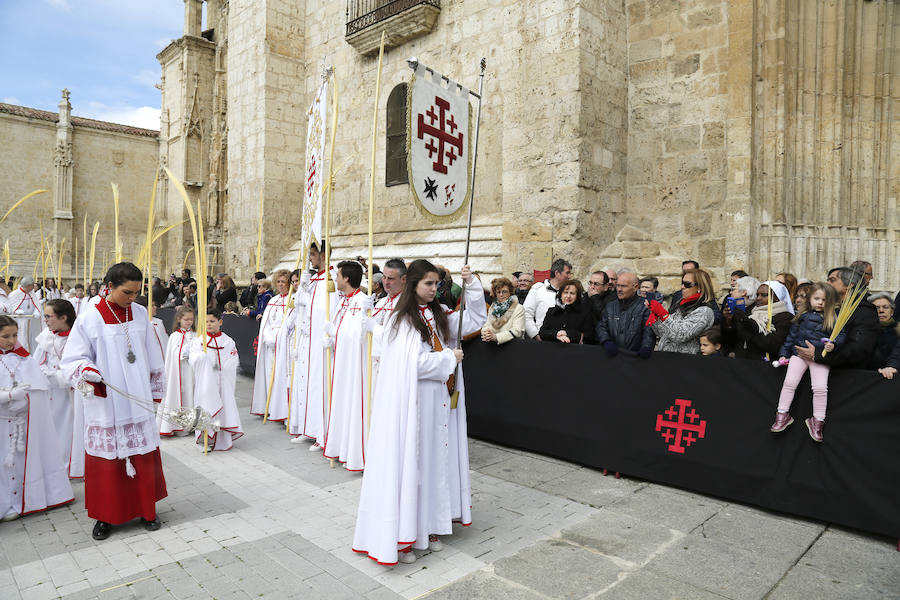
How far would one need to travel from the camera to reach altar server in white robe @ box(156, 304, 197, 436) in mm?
6656

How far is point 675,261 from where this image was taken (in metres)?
8.70

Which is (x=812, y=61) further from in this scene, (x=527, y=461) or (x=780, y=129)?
(x=527, y=461)

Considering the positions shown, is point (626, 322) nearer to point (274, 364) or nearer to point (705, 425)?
point (705, 425)

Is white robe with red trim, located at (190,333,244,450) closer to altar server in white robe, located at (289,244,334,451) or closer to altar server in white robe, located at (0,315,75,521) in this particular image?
altar server in white robe, located at (289,244,334,451)

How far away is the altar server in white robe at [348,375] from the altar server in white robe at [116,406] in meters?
1.75

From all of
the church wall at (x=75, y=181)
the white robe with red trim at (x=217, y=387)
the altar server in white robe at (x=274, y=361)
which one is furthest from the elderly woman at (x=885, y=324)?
the church wall at (x=75, y=181)

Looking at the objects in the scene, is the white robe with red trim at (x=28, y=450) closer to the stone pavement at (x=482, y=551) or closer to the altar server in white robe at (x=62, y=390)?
the stone pavement at (x=482, y=551)

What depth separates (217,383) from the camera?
6207 millimetres

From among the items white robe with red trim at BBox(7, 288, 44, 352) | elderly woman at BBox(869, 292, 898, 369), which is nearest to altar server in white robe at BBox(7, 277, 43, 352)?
white robe with red trim at BBox(7, 288, 44, 352)

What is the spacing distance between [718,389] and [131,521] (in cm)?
446

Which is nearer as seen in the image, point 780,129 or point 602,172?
point 780,129

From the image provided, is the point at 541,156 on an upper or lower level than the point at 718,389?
upper

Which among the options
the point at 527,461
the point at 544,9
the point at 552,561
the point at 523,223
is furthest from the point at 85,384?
the point at 544,9

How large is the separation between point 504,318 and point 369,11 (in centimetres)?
938
